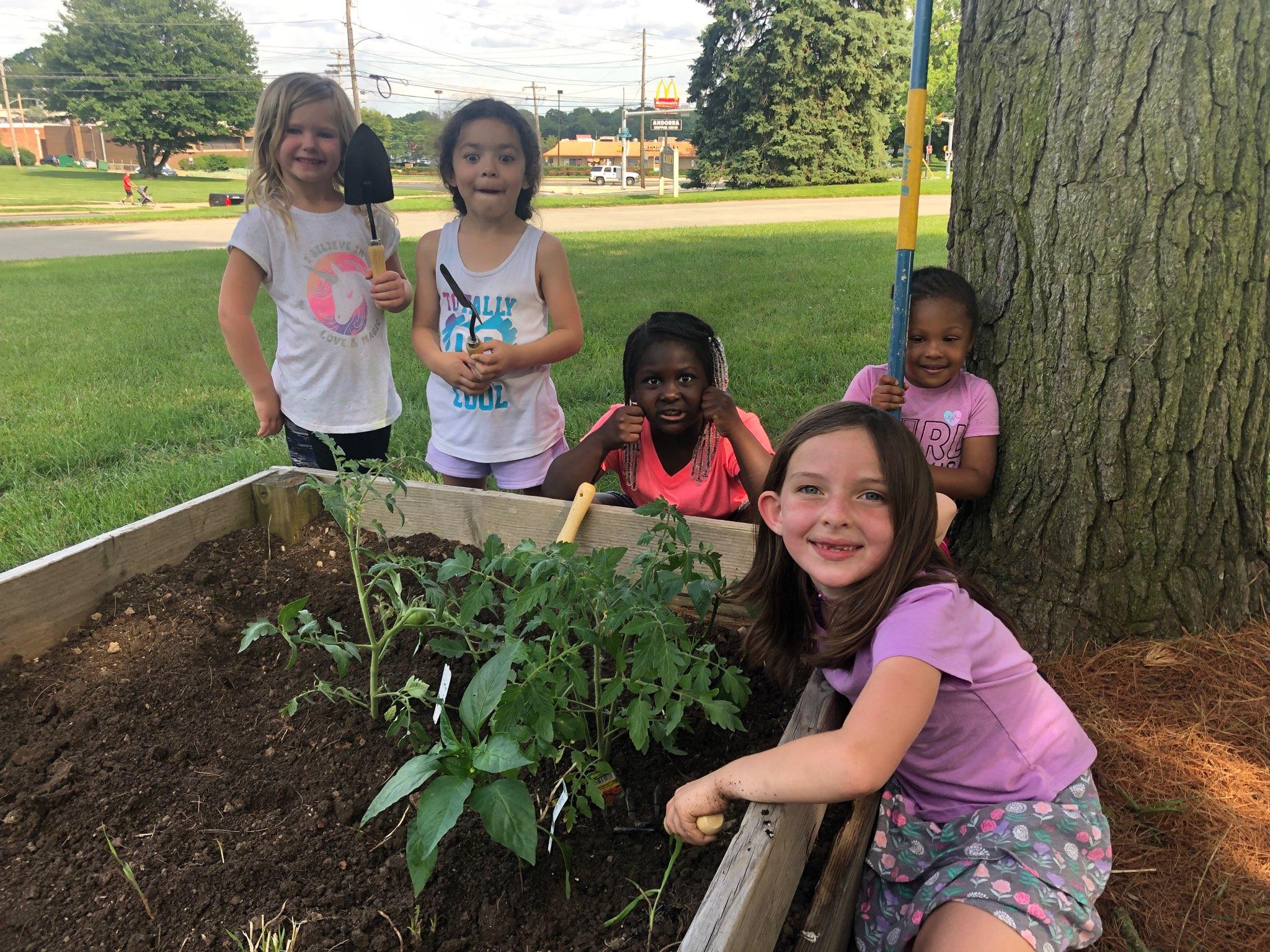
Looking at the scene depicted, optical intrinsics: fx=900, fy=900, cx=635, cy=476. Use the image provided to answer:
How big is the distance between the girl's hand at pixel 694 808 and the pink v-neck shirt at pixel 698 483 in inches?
52.8

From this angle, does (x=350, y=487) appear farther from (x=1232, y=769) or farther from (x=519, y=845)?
(x=1232, y=769)

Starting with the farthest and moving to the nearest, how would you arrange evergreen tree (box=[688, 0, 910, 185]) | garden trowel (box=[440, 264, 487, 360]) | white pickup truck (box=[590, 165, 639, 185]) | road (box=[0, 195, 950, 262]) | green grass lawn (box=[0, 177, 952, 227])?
white pickup truck (box=[590, 165, 639, 185]), evergreen tree (box=[688, 0, 910, 185]), green grass lawn (box=[0, 177, 952, 227]), road (box=[0, 195, 950, 262]), garden trowel (box=[440, 264, 487, 360])

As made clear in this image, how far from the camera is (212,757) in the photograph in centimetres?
185

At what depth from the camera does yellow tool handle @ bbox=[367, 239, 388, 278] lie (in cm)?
274

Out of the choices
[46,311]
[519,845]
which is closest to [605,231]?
[46,311]

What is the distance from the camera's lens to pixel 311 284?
2912 millimetres

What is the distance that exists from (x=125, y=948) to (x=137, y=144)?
60132 millimetres

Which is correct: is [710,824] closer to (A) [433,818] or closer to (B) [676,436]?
(A) [433,818]

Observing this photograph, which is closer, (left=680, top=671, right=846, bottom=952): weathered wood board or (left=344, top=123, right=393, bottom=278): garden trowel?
(left=680, top=671, right=846, bottom=952): weathered wood board

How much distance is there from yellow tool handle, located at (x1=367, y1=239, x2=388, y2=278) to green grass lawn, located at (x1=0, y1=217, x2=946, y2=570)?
60.4 inches

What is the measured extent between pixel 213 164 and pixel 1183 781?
6050cm

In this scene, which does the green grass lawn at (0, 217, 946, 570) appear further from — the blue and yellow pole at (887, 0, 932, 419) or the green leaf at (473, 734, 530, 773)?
the green leaf at (473, 734, 530, 773)

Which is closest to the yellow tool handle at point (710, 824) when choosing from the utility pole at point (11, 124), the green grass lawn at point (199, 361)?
the green grass lawn at point (199, 361)

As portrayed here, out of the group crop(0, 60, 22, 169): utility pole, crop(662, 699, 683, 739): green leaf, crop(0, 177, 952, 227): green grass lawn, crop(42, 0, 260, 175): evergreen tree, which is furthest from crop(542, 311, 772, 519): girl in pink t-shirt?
crop(0, 60, 22, 169): utility pole
